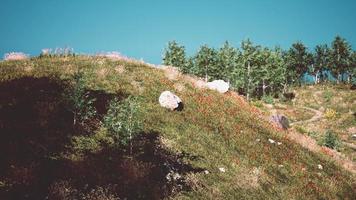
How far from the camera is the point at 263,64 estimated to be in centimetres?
8281

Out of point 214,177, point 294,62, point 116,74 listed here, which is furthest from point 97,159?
point 294,62

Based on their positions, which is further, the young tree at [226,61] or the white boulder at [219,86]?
the young tree at [226,61]

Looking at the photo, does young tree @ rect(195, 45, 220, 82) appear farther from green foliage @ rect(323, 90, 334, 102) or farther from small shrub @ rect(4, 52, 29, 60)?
small shrub @ rect(4, 52, 29, 60)

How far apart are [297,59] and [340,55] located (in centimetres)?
1184

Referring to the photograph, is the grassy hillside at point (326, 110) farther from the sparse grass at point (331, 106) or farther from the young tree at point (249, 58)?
the young tree at point (249, 58)

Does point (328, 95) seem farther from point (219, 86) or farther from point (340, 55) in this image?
point (219, 86)

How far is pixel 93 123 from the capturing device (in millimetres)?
16266

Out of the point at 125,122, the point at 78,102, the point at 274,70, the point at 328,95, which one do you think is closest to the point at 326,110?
the point at 328,95

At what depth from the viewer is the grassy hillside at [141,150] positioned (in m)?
12.1

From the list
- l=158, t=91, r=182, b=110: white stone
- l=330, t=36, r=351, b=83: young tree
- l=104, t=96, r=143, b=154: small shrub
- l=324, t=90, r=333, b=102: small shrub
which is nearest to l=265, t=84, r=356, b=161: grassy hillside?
l=324, t=90, r=333, b=102: small shrub

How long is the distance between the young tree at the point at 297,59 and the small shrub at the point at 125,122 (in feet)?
320

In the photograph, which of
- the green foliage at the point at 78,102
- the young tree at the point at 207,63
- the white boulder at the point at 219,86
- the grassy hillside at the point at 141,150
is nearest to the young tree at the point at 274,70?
the young tree at the point at 207,63

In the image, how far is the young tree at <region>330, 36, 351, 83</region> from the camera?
336ft

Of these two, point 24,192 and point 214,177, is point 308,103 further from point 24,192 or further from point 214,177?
point 24,192
